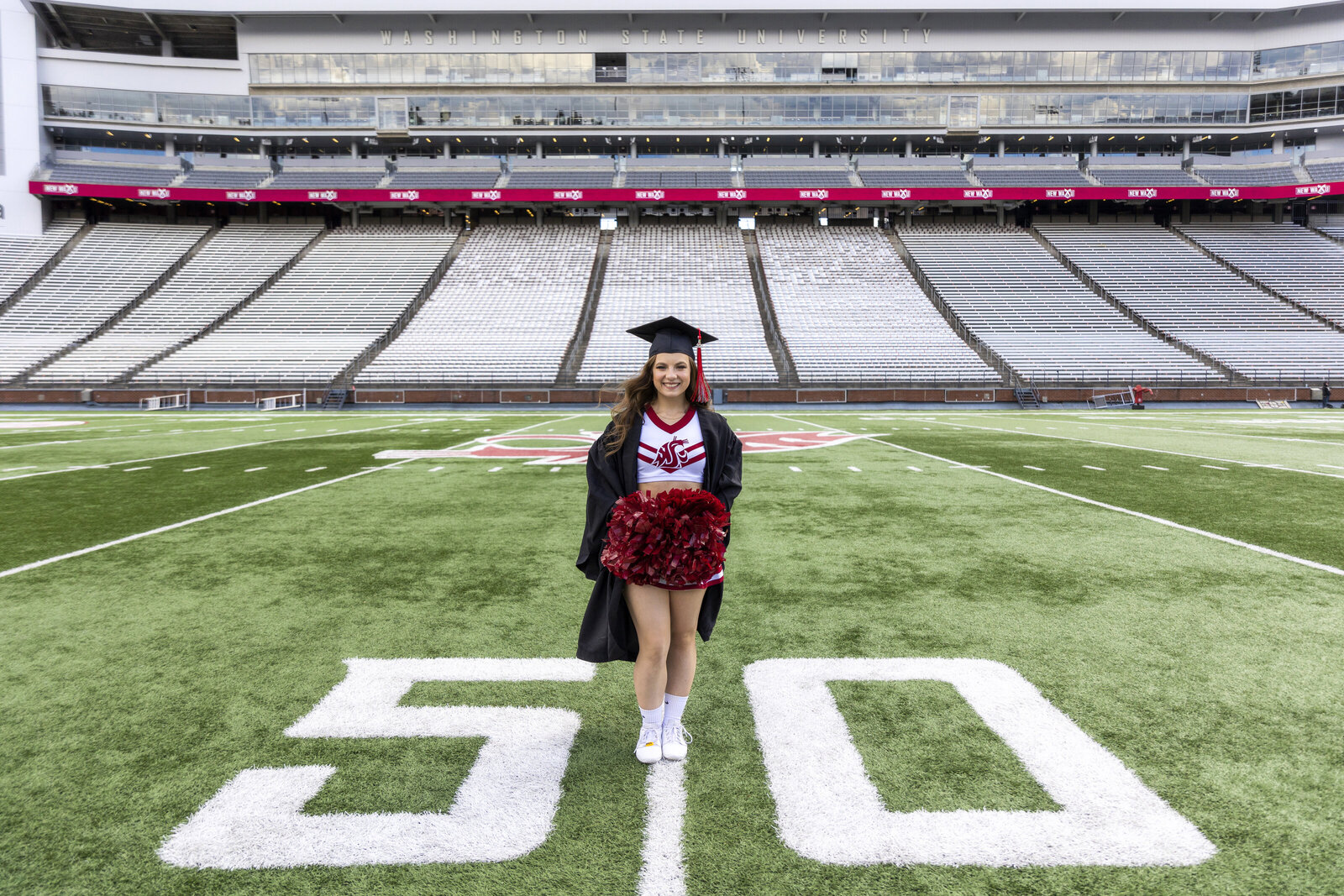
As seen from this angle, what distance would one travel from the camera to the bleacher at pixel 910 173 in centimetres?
4344

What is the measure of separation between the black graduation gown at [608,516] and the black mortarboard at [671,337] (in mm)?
326

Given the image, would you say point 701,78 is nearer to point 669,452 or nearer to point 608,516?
point 669,452

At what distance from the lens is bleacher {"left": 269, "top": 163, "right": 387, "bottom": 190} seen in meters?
42.6

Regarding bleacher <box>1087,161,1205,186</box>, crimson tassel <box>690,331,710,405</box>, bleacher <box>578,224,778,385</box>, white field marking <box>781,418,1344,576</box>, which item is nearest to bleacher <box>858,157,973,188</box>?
bleacher <box>1087,161,1205,186</box>

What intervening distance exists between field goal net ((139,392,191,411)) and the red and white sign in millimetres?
19053

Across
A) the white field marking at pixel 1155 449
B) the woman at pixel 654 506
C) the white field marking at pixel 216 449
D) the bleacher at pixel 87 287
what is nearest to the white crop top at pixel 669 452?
the woman at pixel 654 506

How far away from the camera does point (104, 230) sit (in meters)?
42.9

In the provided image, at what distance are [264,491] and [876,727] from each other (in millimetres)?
9098

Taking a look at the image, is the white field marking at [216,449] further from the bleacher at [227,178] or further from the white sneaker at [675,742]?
the bleacher at [227,178]

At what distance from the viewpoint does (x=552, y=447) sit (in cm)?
1465

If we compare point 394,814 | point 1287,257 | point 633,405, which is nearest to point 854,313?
point 1287,257

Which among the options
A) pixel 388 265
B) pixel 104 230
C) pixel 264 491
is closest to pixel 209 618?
pixel 264 491

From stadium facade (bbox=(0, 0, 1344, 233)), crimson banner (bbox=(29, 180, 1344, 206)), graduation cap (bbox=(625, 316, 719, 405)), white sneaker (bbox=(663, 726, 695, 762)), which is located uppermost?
stadium facade (bbox=(0, 0, 1344, 233))

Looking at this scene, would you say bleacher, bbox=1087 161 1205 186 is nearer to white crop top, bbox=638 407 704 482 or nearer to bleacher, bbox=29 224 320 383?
white crop top, bbox=638 407 704 482
